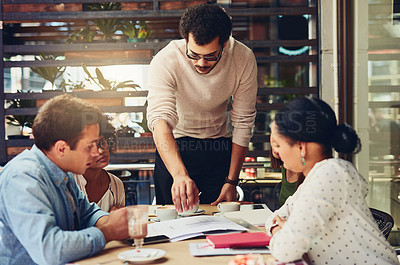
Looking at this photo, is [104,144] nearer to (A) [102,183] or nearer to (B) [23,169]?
(A) [102,183]

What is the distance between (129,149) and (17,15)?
174cm

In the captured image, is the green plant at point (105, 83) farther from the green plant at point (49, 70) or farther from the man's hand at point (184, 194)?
the man's hand at point (184, 194)

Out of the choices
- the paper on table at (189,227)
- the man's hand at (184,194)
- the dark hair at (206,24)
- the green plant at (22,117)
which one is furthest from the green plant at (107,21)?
the paper on table at (189,227)

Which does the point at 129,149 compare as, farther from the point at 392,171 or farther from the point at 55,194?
the point at 55,194

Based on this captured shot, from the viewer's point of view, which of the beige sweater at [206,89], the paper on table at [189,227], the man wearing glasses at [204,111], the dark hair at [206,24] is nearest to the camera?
the paper on table at [189,227]

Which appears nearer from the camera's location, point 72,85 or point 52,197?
point 52,197

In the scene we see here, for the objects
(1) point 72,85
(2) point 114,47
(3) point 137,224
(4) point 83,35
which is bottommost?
(3) point 137,224

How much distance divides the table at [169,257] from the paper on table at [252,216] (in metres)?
0.45

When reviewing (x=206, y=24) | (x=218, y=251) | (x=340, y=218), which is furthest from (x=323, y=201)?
(x=206, y=24)

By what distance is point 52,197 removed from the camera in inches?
60.0

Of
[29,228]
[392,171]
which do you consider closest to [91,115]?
[29,228]

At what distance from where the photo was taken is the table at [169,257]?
1.42 m

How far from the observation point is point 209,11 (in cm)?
235

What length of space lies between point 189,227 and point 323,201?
58 centimetres
